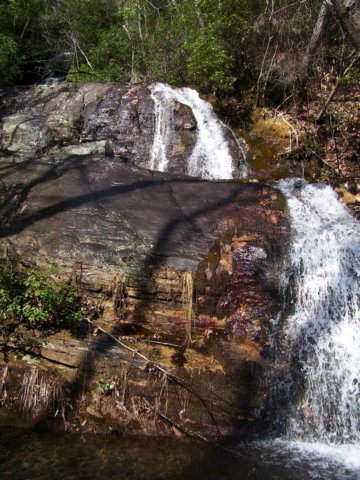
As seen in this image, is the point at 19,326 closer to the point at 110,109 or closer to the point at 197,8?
the point at 110,109

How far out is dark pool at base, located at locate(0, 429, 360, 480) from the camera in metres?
3.98

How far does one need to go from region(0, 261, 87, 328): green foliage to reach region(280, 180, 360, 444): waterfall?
113 inches

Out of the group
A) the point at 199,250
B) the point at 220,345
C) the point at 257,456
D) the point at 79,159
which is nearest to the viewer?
the point at 257,456

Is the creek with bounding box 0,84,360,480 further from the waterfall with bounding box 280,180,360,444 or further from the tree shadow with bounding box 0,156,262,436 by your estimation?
the tree shadow with bounding box 0,156,262,436

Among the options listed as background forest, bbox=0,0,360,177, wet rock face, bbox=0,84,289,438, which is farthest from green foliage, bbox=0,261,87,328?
background forest, bbox=0,0,360,177

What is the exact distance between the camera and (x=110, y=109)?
11.0 metres

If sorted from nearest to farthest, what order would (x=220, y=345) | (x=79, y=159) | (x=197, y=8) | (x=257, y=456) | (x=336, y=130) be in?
(x=257, y=456) < (x=220, y=345) < (x=79, y=159) < (x=336, y=130) < (x=197, y=8)

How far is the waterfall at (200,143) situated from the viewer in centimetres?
1018

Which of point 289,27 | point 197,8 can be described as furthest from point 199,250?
point 197,8

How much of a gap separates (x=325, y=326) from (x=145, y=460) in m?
2.90

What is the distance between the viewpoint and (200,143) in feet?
34.7

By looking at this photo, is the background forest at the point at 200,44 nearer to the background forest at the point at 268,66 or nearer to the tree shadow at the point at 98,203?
the background forest at the point at 268,66

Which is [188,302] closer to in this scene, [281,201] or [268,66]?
[281,201]

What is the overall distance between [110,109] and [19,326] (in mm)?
7228
